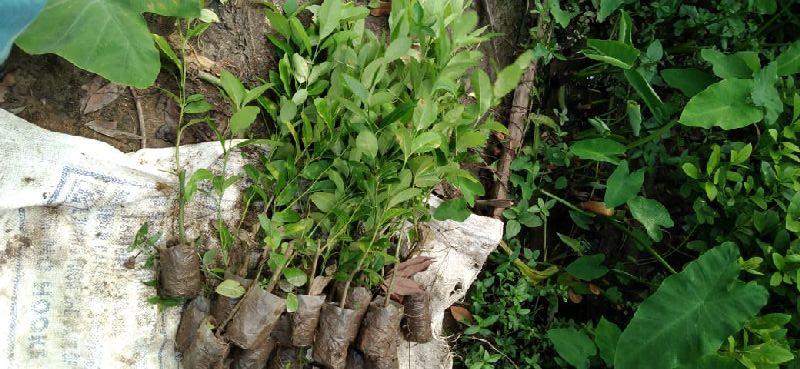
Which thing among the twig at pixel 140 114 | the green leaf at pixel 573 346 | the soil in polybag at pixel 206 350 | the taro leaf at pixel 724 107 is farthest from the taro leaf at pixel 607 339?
the twig at pixel 140 114

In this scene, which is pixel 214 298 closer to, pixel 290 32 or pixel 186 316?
pixel 186 316

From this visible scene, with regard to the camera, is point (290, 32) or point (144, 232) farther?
point (290, 32)

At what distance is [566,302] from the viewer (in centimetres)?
218

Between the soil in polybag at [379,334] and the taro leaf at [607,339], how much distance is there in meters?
0.65

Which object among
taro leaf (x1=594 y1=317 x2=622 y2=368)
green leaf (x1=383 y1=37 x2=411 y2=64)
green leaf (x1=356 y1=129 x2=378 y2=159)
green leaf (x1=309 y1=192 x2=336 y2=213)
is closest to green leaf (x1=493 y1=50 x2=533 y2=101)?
green leaf (x1=383 y1=37 x2=411 y2=64)

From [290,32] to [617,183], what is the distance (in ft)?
3.45

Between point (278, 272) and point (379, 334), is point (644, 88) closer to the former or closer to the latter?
point (379, 334)

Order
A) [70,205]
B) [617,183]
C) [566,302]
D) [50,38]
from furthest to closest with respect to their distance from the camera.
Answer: [566,302] < [617,183] < [70,205] < [50,38]

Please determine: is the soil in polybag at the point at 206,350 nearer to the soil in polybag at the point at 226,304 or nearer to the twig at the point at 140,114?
the soil in polybag at the point at 226,304

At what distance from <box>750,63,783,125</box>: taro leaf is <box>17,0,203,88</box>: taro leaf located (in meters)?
1.51

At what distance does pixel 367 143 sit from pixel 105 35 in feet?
2.01

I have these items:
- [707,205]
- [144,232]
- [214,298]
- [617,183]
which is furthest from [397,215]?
[707,205]

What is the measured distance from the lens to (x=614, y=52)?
1.85 metres

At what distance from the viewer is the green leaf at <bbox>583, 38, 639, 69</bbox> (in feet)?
5.89
